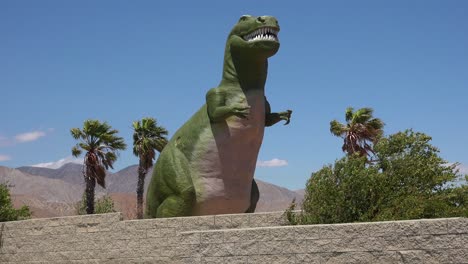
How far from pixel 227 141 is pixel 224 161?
400 mm

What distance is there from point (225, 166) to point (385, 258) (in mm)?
5304

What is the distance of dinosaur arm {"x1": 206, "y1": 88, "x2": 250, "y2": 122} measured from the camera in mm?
12055

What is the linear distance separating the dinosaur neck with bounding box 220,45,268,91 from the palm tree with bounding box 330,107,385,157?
53.4 ft

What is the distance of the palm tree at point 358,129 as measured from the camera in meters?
28.6

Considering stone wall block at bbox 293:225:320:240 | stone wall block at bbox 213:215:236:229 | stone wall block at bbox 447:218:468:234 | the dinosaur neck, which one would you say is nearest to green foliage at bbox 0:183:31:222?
the dinosaur neck

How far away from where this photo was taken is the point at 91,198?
Answer: 90.6 feet

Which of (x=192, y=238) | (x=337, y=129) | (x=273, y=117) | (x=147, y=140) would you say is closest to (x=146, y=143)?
(x=147, y=140)

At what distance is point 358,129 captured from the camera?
28.9m

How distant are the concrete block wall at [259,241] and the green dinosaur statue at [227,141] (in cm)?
124

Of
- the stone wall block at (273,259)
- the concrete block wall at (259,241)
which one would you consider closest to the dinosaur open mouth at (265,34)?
the concrete block wall at (259,241)

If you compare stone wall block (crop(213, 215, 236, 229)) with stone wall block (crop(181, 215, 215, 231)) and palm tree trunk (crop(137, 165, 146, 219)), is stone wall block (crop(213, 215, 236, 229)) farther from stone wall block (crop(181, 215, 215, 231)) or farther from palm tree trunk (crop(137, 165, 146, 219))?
palm tree trunk (crop(137, 165, 146, 219))

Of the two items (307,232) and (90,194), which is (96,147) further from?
(307,232)

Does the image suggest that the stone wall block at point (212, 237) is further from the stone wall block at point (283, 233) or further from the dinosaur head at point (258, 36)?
the dinosaur head at point (258, 36)

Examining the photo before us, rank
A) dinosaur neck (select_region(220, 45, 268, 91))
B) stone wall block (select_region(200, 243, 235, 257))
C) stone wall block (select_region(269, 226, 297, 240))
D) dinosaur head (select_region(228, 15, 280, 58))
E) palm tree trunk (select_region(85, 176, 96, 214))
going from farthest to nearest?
palm tree trunk (select_region(85, 176, 96, 214)) → dinosaur neck (select_region(220, 45, 268, 91)) → dinosaur head (select_region(228, 15, 280, 58)) → stone wall block (select_region(200, 243, 235, 257)) → stone wall block (select_region(269, 226, 297, 240))
